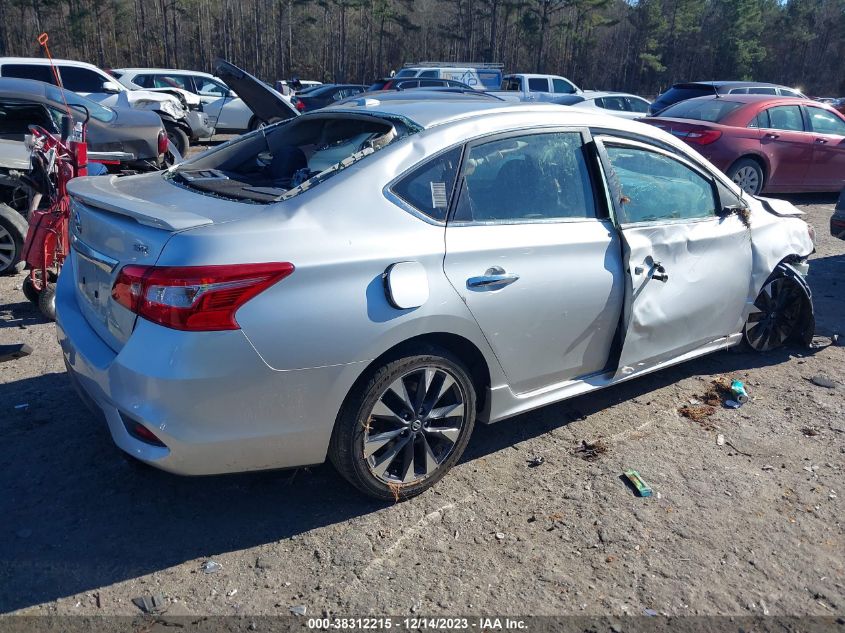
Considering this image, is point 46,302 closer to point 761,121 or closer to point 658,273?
point 658,273

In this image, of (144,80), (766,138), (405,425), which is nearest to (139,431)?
(405,425)

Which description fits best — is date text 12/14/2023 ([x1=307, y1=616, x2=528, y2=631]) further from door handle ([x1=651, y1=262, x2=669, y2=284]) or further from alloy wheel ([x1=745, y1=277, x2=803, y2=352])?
alloy wheel ([x1=745, y1=277, x2=803, y2=352])

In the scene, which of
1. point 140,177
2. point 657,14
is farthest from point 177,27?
point 140,177

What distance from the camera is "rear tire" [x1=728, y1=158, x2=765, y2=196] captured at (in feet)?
34.1

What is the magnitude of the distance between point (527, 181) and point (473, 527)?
1.65m

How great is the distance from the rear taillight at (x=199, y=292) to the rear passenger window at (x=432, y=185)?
2.45 feet

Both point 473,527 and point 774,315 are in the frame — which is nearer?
point 473,527

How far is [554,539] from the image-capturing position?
10.0ft

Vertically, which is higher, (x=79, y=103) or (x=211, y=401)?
(x=79, y=103)

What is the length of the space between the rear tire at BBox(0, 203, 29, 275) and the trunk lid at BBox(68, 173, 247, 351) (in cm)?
324

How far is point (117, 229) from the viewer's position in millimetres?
2883

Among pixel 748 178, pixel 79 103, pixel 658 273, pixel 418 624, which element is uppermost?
pixel 79 103

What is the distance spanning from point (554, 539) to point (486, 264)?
1.23m

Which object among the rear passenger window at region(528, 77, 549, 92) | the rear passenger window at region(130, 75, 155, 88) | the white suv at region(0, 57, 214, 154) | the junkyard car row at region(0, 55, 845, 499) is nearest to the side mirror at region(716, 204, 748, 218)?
the junkyard car row at region(0, 55, 845, 499)
